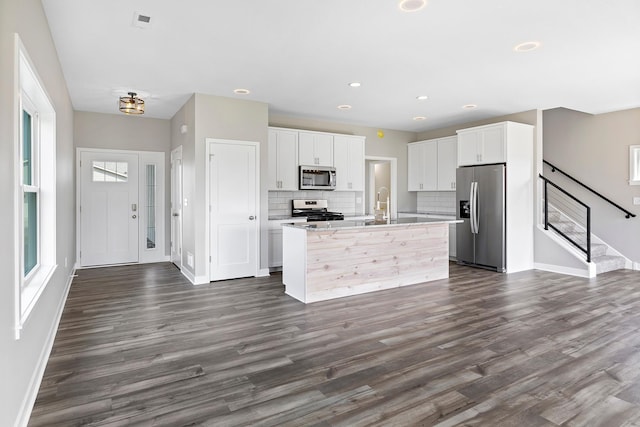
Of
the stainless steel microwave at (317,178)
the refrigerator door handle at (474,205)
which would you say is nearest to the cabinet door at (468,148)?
the refrigerator door handle at (474,205)

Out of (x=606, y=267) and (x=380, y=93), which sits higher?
(x=380, y=93)

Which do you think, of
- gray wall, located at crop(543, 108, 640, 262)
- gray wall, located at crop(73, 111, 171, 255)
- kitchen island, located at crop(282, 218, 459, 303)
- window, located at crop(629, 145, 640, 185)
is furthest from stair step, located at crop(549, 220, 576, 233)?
gray wall, located at crop(73, 111, 171, 255)

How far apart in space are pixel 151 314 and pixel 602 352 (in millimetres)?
4072

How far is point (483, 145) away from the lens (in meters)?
6.49

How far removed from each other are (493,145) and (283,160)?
11.4 ft

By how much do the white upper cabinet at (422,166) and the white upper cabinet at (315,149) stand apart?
217 cm

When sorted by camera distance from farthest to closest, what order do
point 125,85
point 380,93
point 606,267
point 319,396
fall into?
point 606,267, point 380,93, point 125,85, point 319,396

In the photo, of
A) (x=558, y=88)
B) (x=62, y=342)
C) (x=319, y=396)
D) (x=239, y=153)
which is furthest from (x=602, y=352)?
(x=239, y=153)

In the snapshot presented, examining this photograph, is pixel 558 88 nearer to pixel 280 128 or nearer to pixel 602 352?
pixel 602 352

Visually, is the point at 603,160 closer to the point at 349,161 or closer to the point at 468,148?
the point at 468,148

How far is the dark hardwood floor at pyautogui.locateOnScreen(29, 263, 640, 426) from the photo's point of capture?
2.19 metres

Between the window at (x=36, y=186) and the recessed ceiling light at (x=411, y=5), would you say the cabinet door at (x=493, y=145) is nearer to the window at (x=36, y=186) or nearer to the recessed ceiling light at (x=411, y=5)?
the recessed ceiling light at (x=411, y=5)

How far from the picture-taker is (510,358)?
291 cm

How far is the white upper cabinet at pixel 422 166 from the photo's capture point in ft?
25.6
